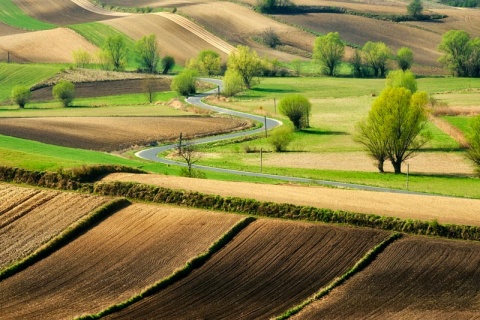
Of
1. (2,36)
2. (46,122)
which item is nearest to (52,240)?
(46,122)

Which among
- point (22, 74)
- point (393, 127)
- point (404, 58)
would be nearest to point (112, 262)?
point (393, 127)

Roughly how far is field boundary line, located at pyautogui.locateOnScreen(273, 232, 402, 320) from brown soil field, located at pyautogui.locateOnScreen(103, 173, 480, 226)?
127 inches

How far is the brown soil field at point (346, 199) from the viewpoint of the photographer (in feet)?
160

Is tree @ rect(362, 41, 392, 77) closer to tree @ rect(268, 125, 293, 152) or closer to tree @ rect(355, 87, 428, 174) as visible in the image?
tree @ rect(268, 125, 293, 152)

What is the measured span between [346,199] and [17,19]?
147m

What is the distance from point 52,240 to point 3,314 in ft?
30.3

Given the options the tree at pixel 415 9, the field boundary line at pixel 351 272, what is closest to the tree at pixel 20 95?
the field boundary line at pixel 351 272

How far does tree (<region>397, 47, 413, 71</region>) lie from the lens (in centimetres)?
16075

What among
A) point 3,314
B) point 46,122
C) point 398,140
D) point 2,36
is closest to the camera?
point 3,314

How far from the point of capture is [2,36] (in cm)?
17538

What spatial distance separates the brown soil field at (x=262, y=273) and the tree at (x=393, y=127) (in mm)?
33256

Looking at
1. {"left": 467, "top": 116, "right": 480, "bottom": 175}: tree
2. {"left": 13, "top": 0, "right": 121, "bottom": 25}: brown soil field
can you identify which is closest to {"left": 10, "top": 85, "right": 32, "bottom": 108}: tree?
{"left": 13, "top": 0, "right": 121, "bottom": 25}: brown soil field

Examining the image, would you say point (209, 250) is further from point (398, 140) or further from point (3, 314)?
point (398, 140)

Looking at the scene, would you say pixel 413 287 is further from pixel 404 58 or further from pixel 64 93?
pixel 404 58
